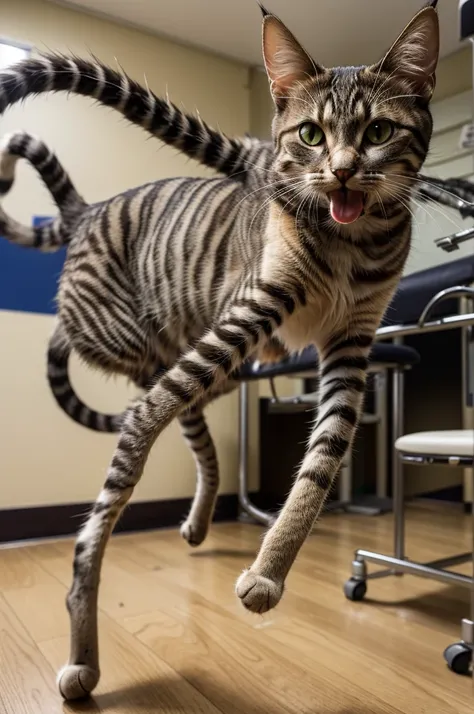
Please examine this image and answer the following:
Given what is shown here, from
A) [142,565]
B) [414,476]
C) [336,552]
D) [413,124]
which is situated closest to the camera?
[413,124]

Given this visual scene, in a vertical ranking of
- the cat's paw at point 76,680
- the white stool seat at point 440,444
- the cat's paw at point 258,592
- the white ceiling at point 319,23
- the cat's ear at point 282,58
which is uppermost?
the white ceiling at point 319,23

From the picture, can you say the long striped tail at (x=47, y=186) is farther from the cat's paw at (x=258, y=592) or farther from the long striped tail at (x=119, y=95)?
the cat's paw at (x=258, y=592)

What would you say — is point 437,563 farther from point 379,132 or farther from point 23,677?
point 379,132

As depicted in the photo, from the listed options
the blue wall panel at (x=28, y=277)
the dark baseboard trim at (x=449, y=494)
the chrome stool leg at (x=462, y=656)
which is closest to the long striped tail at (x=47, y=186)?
the blue wall panel at (x=28, y=277)

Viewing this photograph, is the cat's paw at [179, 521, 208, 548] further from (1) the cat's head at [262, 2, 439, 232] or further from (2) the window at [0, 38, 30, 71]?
(2) the window at [0, 38, 30, 71]

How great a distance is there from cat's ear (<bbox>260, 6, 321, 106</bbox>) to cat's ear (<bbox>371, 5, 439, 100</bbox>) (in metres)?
0.08

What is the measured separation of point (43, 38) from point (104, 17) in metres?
0.09

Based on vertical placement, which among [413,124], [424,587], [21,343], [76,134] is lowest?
[424,587]

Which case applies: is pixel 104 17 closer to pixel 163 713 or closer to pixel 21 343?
pixel 163 713

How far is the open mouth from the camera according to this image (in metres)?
0.60

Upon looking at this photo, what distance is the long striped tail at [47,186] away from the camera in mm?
919

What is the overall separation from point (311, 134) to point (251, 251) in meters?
0.21

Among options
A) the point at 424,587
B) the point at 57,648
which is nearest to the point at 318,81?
the point at 57,648

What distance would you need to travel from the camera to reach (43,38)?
839mm
